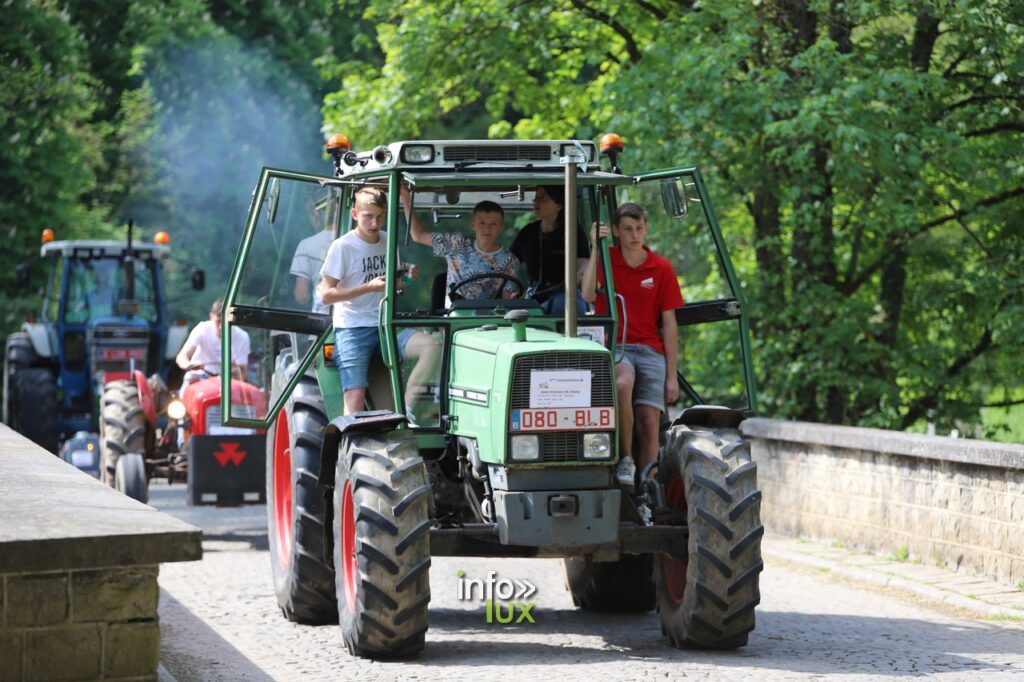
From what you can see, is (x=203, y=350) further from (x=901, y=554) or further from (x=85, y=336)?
(x=901, y=554)

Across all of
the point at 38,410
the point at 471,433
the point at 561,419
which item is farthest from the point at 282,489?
the point at 38,410

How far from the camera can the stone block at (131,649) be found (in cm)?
667

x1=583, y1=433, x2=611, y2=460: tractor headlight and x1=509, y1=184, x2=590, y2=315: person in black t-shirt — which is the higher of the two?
x1=509, y1=184, x2=590, y2=315: person in black t-shirt

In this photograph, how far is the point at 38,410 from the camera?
2009cm

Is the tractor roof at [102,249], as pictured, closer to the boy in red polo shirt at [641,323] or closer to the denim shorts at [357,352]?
the denim shorts at [357,352]

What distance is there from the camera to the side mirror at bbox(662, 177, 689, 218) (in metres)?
9.94

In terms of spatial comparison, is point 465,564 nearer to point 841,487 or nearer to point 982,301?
point 841,487

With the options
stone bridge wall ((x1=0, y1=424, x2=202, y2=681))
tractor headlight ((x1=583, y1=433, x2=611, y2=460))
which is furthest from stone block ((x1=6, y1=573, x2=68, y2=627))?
tractor headlight ((x1=583, y1=433, x2=611, y2=460))

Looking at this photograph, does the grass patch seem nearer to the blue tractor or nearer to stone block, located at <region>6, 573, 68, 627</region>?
stone block, located at <region>6, 573, 68, 627</region>

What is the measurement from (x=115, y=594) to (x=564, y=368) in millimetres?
2879

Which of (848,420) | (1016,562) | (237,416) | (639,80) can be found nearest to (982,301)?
(848,420)

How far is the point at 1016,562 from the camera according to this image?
11.6 m

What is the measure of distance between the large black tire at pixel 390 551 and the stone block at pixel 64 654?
2113 millimetres

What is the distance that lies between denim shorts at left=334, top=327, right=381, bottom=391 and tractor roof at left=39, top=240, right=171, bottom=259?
36.7ft
